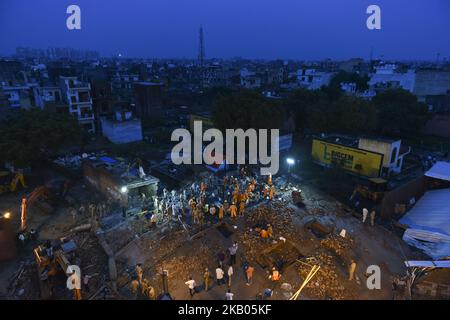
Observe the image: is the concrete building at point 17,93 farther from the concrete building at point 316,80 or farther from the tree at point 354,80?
the concrete building at point 316,80

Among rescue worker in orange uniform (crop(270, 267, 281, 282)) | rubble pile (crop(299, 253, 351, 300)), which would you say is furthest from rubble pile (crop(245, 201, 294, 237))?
rescue worker in orange uniform (crop(270, 267, 281, 282))

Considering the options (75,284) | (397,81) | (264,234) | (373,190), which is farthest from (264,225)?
(397,81)

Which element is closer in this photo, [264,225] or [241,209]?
[264,225]

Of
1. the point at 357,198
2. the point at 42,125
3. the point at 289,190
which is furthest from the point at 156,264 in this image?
the point at 42,125

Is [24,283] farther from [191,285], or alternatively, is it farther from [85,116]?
[85,116]

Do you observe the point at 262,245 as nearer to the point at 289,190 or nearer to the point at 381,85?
the point at 289,190
